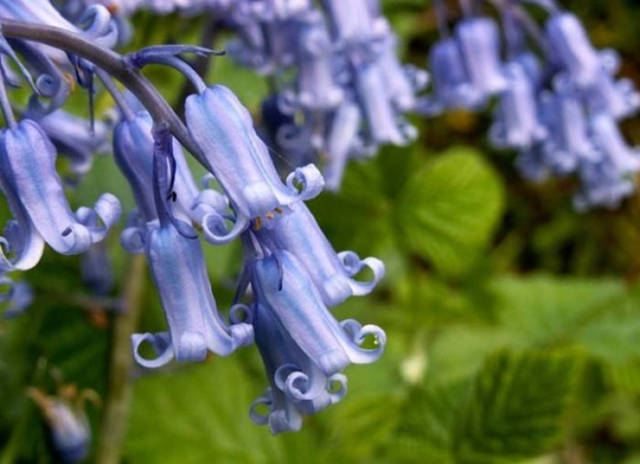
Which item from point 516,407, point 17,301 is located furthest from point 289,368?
point 516,407

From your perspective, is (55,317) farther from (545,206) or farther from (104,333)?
(545,206)

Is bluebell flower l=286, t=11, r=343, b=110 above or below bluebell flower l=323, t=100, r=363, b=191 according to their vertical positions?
above

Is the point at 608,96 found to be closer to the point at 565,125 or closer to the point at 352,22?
the point at 565,125

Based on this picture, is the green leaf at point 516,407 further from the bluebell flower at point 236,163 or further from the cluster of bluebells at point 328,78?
the bluebell flower at point 236,163

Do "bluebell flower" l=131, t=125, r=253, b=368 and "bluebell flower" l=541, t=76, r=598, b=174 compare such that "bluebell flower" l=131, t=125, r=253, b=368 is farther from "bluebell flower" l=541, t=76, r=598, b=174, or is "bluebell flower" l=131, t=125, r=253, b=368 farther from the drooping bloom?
"bluebell flower" l=541, t=76, r=598, b=174

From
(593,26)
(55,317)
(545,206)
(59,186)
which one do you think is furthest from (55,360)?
(593,26)

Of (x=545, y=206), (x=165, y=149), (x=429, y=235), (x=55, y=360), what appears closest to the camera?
(x=165, y=149)

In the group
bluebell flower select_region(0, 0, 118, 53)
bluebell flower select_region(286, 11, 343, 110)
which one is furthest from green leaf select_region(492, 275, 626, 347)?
bluebell flower select_region(0, 0, 118, 53)
